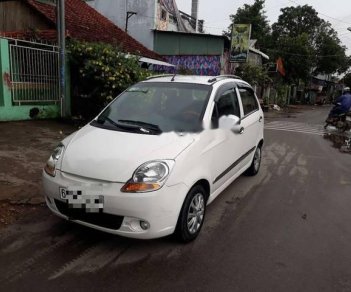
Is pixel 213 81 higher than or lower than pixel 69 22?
lower

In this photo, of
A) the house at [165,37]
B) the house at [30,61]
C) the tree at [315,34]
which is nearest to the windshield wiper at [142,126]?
the house at [30,61]

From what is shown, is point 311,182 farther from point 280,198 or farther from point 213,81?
point 213,81

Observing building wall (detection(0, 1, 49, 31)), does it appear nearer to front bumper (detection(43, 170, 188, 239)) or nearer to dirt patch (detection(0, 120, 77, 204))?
dirt patch (detection(0, 120, 77, 204))

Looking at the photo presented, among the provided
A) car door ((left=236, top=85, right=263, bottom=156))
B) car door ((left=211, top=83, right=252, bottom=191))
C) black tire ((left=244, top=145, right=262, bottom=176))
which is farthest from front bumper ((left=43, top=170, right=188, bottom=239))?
→ black tire ((left=244, top=145, right=262, bottom=176))

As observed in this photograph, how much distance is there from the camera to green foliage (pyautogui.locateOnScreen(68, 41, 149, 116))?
389 inches

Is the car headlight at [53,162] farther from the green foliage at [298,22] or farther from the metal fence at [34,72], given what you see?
the green foliage at [298,22]

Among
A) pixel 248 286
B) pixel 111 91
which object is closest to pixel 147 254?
pixel 248 286

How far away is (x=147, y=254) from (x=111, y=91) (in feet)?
24.0

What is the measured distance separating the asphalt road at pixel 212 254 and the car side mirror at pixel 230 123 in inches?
42.1

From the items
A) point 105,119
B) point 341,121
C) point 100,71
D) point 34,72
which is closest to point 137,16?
point 100,71

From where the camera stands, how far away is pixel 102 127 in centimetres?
395

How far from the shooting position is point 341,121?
13930 mm

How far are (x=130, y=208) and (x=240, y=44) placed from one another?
69.3 ft

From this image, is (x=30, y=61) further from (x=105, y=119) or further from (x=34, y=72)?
(x=105, y=119)
